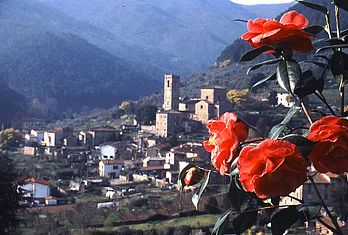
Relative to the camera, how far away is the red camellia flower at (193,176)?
1053mm

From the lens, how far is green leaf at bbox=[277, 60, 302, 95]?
83cm

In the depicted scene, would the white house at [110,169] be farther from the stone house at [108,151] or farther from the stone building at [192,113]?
the stone building at [192,113]

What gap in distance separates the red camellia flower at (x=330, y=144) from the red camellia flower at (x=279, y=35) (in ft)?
0.59

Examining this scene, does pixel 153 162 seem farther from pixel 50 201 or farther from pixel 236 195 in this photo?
pixel 236 195

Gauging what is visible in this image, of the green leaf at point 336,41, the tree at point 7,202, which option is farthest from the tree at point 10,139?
the green leaf at point 336,41

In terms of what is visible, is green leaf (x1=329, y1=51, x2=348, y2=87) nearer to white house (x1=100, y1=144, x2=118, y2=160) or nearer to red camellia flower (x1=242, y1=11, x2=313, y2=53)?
red camellia flower (x1=242, y1=11, x2=313, y2=53)

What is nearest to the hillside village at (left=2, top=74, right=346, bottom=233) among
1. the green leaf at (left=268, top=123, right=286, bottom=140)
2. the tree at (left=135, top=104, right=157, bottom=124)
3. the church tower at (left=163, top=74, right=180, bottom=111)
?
the church tower at (left=163, top=74, right=180, bottom=111)

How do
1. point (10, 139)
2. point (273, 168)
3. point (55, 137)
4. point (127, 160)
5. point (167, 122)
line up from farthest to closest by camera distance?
point (10, 139) → point (55, 137) → point (167, 122) → point (127, 160) → point (273, 168)

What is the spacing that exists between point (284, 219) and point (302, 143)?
0.70ft

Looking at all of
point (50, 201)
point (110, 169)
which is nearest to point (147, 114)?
point (110, 169)

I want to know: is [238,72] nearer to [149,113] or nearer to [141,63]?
[149,113]

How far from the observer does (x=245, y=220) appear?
1.01 meters

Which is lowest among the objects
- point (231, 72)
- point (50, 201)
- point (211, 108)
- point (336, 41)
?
point (50, 201)

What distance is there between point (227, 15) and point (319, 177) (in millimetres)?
78348
